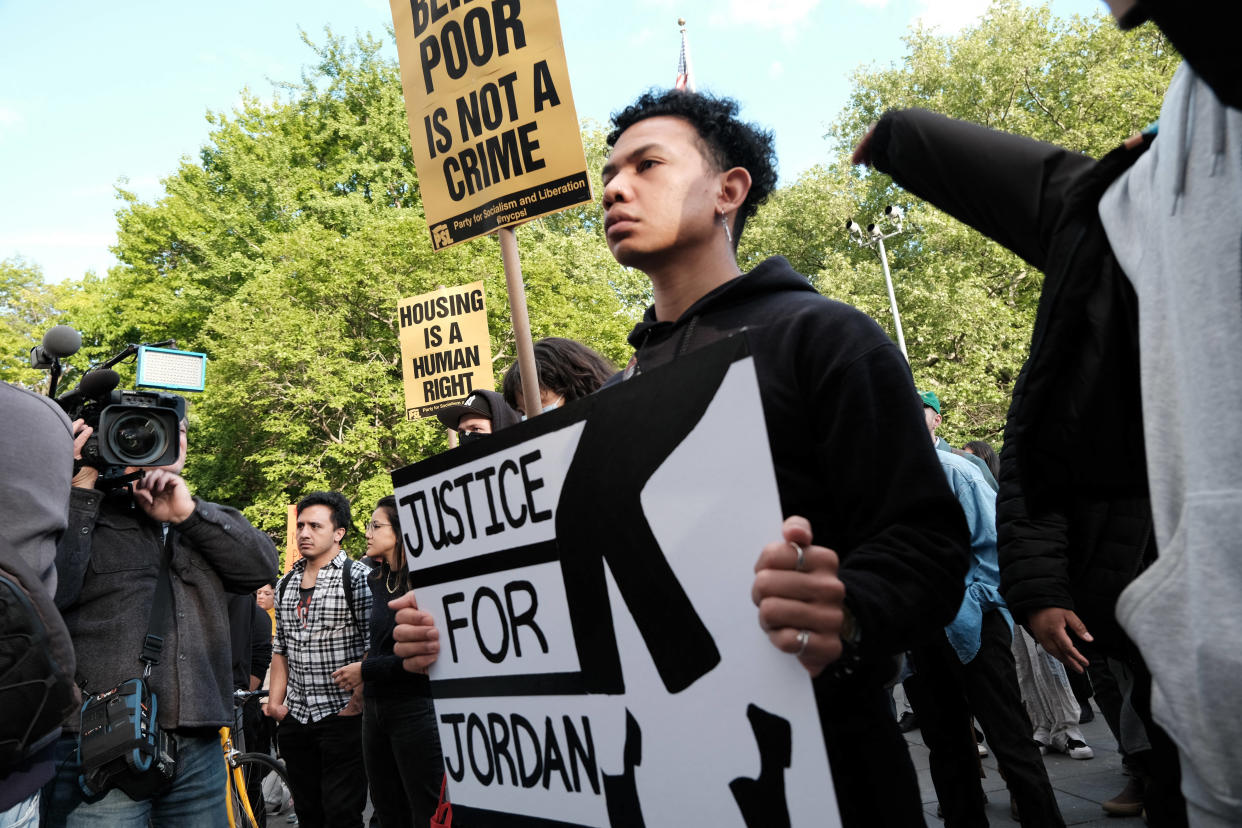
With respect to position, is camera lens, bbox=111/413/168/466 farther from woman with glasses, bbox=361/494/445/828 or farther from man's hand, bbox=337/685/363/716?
man's hand, bbox=337/685/363/716

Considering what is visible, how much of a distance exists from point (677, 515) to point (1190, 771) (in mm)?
683

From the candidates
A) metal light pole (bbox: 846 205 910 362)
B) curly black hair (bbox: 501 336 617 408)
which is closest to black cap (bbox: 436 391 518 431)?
curly black hair (bbox: 501 336 617 408)

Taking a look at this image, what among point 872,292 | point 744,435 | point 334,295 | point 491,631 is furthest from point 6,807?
point 872,292

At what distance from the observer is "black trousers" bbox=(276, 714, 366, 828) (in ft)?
16.5

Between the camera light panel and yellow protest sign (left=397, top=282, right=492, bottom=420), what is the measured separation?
435 centimetres

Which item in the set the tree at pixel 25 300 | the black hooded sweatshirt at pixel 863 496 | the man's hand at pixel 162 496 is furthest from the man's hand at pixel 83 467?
the tree at pixel 25 300

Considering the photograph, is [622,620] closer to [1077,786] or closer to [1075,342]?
[1075,342]

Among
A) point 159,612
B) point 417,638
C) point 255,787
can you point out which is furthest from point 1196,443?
point 255,787

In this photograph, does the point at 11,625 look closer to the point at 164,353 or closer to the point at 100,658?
the point at 100,658

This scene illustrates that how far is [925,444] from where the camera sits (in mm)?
1333

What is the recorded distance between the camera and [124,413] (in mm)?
2791

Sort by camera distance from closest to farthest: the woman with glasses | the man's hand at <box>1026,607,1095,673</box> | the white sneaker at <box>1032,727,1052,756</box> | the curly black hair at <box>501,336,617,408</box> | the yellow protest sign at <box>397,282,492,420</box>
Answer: the man's hand at <box>1026,607,1095,673</box>, the curly black hair at <box>501,336,617,408</box>, the woman with glasses, the white sneaker at <box>1032,727,1052,756</box>, the yellow protest sign at <box>397,282,492,420</box>

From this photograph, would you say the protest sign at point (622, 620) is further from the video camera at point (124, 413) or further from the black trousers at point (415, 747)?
the black trousers at point (415, 747)

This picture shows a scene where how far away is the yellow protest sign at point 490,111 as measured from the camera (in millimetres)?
2691
